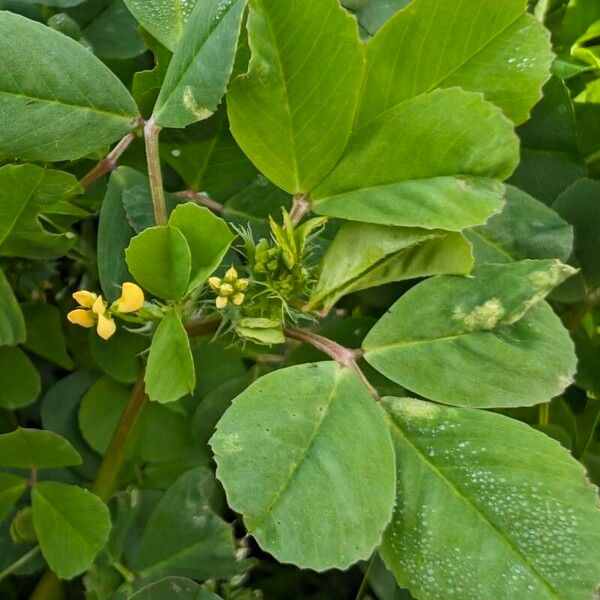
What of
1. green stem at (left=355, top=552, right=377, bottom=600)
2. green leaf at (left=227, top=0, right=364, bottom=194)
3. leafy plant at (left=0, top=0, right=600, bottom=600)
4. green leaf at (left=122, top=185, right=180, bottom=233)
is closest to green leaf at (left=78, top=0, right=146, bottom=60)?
leafy plant at (left=0, top=0, right=600, bottom=600)

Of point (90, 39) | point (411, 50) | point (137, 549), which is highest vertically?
point (411, 50)

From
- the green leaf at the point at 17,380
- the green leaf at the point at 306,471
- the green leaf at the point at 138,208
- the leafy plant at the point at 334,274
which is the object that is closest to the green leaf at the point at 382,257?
the leafy plant at the point at 334,274

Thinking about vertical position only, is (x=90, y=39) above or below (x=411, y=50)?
below

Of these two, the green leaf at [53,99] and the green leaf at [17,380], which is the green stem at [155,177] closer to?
the green leaf at [53,99]

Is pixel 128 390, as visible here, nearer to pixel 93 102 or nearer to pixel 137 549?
pixel 137 549

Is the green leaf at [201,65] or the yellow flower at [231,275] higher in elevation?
the green leaf at [201,65]

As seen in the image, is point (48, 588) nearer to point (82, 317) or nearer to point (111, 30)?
point (82, 317)

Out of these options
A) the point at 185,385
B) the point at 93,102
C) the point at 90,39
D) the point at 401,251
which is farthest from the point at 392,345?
the point at 90,39
